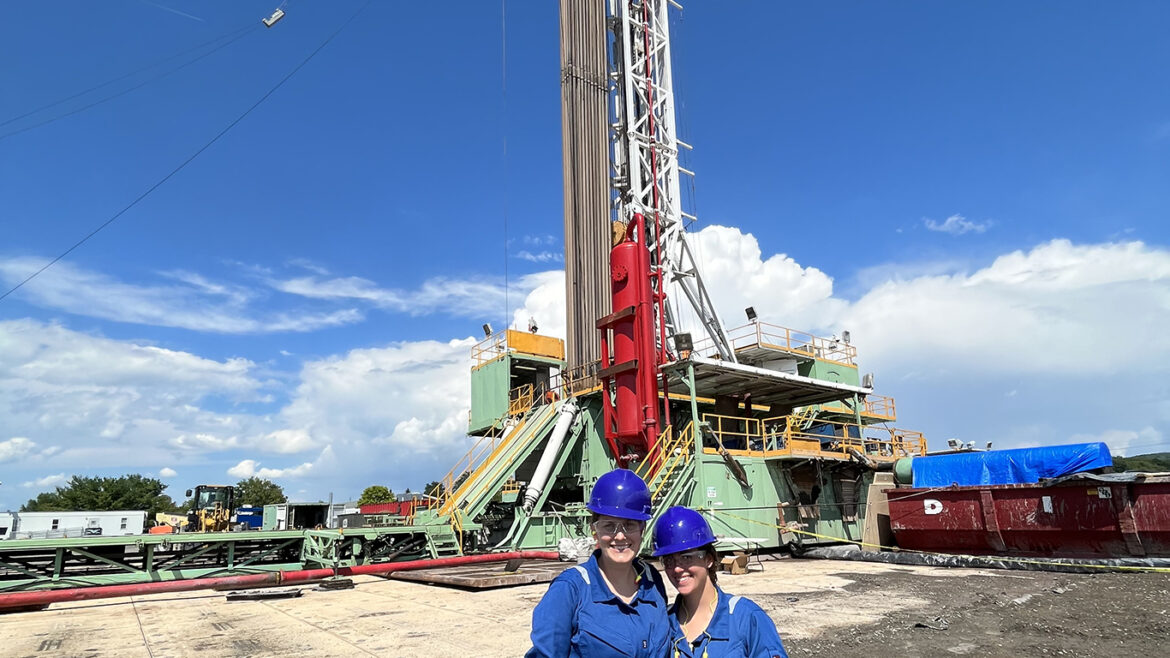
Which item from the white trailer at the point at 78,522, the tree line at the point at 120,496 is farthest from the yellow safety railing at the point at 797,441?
the tree line at the point at 120,496

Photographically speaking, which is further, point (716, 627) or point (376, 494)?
point (376, 494)

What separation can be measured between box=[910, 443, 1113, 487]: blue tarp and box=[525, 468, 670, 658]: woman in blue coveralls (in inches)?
591

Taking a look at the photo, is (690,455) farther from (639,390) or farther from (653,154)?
(653,154)

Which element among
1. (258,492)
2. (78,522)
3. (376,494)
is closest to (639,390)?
(78,522)

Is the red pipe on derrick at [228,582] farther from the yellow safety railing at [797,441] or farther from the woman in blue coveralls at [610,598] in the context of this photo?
the woman in blue coveralls at [610,598]

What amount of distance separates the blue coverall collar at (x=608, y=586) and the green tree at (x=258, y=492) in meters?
68.1

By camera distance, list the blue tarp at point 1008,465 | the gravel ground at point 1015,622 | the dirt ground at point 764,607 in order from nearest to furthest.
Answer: the gravel ground at point 1015,622 → the dirt ground at point 764,607 → the blue tarp at point 1008,465

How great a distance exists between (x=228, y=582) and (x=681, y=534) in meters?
11.5

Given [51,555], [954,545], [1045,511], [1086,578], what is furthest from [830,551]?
[51,555]

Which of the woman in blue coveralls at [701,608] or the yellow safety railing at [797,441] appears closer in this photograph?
the woman in blue coveralls at [701,608]

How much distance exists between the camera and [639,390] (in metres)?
17.9

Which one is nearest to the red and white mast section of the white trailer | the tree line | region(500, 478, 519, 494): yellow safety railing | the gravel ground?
region(500, 478, 519, 494): yellow safety railing

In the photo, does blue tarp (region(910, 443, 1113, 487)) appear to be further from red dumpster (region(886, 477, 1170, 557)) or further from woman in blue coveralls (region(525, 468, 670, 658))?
woman in blue coveralls (region(525, 468, 670, 658))

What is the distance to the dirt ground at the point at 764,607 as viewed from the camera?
6707 mm
